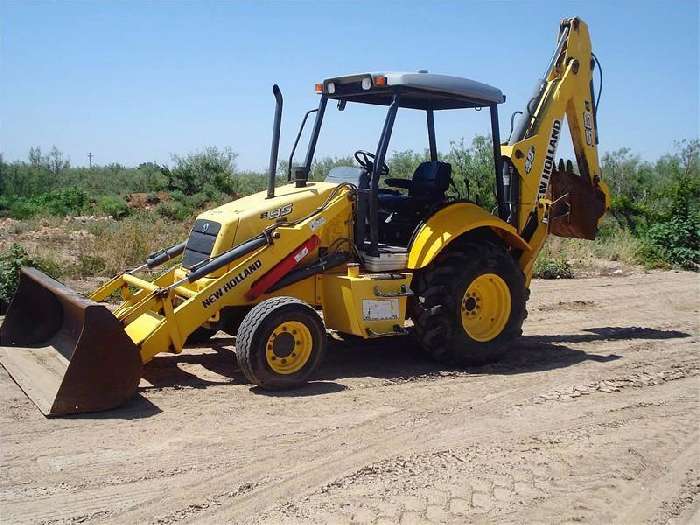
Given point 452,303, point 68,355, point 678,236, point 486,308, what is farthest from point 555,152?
point 678,236

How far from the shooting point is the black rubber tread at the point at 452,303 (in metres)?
6.50

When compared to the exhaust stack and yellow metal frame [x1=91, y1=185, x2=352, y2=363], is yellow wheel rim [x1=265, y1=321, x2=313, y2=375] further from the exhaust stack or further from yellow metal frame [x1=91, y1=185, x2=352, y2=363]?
the exhaust stack

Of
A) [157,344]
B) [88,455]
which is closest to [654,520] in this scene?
[88,455]

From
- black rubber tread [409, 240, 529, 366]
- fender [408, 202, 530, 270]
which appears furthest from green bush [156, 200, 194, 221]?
black rubber tread [409, 240, 529, 366]

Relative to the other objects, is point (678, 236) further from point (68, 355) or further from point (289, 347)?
point (68, 355)

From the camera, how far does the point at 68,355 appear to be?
5.98 meters

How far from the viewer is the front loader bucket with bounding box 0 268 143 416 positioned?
501cm

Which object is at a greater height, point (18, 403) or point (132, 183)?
point (132, 183)

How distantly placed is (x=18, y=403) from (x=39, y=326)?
4.76 feet

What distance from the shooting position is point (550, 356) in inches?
288

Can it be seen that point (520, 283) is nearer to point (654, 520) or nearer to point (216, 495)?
→ point (654, 520)

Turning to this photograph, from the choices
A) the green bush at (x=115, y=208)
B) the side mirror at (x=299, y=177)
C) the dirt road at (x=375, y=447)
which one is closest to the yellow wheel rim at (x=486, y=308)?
the dirt road at (x=375, y=447)

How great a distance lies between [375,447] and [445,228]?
2.52 metres

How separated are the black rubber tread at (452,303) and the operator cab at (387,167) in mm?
353
